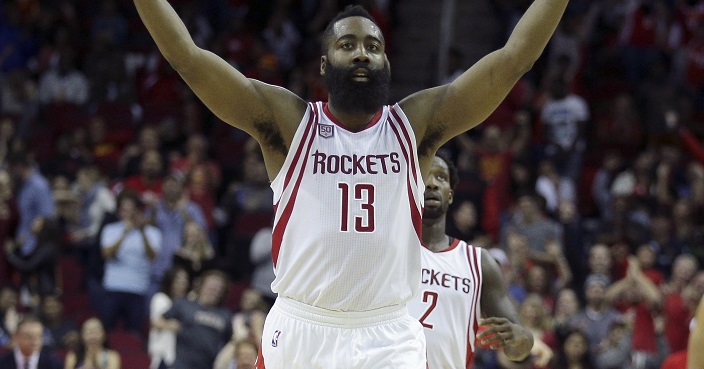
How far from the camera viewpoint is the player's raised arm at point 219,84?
4.58 meters

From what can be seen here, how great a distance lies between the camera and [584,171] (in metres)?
14.9

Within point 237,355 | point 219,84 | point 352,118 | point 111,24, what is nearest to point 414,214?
point 352,118

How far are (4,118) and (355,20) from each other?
1231 centimetres

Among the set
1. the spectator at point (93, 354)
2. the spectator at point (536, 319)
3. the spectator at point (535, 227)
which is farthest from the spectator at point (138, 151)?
the spectator at point (536, 319)

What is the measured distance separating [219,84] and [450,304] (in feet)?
7.33

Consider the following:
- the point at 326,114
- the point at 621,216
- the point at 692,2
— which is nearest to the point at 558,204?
the point at 621,216

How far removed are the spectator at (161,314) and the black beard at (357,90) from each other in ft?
22.0

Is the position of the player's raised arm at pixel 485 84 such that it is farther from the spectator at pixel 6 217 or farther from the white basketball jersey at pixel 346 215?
the spectator at pixel 6 217

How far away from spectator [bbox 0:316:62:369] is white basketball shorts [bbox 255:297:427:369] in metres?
6.39

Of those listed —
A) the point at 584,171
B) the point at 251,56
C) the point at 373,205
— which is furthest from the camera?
the point at 251,56

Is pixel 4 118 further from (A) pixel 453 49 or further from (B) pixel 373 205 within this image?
(B) pixel 373 205

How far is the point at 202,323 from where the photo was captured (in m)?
11.1

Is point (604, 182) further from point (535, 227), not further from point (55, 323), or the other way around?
point (55, 323)

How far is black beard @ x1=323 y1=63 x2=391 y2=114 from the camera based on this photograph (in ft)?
15.6
